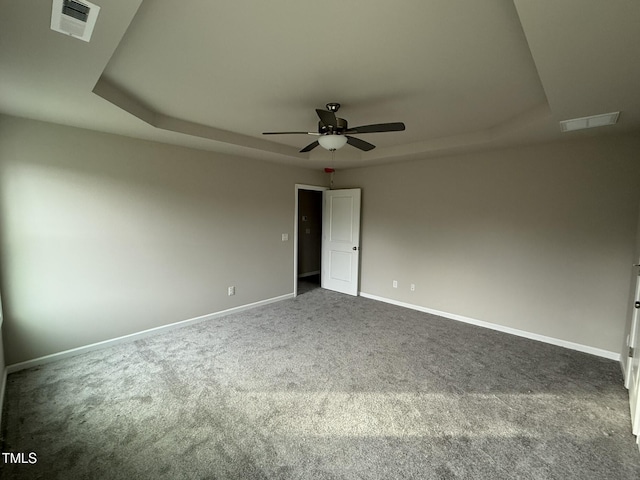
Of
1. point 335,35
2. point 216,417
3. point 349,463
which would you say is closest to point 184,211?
point 216,417

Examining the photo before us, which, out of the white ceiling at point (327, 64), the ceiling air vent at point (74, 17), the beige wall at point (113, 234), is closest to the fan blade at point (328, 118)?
the white ceiling at point (327, 64)

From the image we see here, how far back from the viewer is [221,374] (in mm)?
2730

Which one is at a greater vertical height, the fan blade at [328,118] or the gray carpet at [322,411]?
the fan blade at [328,118]

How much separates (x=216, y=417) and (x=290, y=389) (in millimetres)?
627

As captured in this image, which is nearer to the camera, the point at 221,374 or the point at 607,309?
the point at 221,374

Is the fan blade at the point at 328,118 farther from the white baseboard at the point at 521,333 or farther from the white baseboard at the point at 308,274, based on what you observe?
the white baseboard at the point at 308,274

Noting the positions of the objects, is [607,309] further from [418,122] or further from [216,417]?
[216,417]

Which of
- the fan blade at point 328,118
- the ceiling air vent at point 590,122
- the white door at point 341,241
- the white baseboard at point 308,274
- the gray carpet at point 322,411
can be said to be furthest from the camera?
the white baseboard at point 308,274

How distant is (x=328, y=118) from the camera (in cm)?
233

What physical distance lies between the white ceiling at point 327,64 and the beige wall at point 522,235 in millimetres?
479

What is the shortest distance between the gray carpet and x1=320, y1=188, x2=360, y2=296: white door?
2013 millimetres

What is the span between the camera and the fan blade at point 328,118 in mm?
2253

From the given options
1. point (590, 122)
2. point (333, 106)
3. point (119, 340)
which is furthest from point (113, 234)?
point (590, 122)

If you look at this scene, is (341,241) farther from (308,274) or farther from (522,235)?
(522,235)
